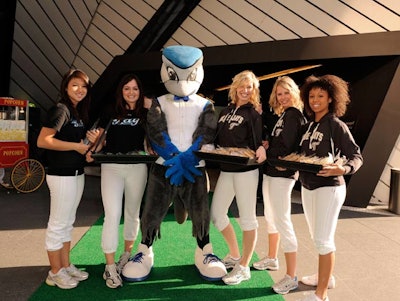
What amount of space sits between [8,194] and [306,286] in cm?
591

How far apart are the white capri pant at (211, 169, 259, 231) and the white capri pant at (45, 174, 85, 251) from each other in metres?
1.23

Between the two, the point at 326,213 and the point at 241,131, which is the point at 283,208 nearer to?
the point at 326,213

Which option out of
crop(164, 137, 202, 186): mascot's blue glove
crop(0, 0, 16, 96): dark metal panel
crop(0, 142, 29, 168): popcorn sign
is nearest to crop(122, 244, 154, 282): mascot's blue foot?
crop(164, 137, 202, 186): mascot's blue glove

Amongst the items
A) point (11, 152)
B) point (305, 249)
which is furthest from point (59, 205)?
point (11, 152)

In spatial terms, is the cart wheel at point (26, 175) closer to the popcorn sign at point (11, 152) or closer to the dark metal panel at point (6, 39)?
the popcorn sign at point (11, 152)

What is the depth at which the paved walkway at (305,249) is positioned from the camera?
2.82 m

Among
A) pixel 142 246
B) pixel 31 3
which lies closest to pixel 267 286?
pixel 142 246

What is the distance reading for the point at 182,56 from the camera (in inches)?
113

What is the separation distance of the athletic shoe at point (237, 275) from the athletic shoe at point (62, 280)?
1263 mm

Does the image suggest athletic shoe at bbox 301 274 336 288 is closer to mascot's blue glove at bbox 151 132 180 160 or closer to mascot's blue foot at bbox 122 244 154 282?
mascot's blue foot at bbox 122 244 154 282

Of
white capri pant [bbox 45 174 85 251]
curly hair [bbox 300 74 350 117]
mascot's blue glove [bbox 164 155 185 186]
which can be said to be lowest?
white capri pant [bbox 45 174 85 251]

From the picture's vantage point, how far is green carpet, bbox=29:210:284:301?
8.57 ft

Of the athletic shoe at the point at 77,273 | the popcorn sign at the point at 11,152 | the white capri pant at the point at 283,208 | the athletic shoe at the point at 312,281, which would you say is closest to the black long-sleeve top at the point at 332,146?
the white capri pant at the point at 283,208

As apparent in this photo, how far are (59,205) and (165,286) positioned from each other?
1.10 meters
